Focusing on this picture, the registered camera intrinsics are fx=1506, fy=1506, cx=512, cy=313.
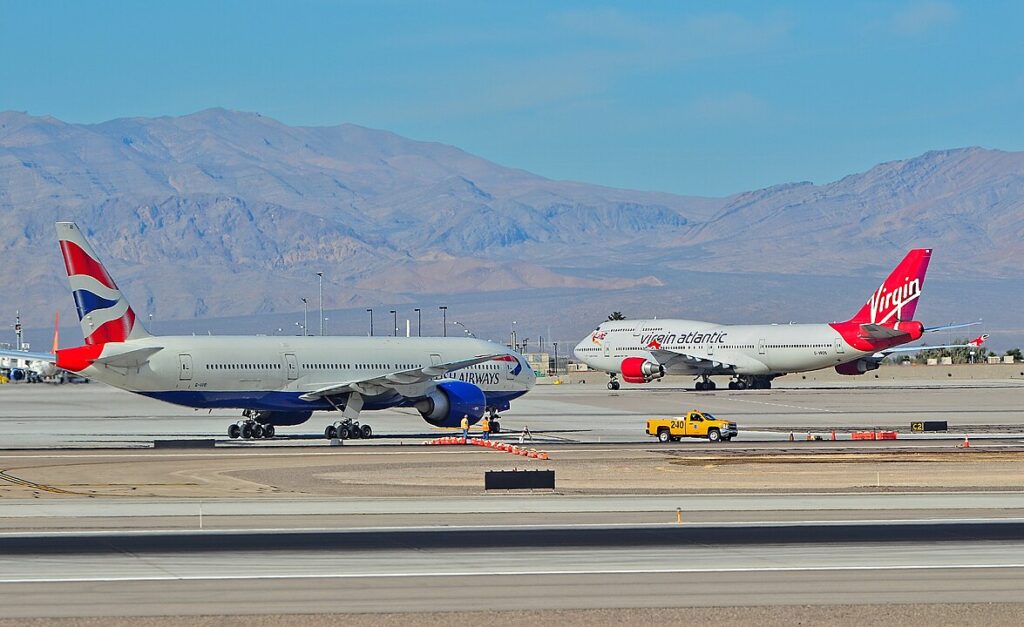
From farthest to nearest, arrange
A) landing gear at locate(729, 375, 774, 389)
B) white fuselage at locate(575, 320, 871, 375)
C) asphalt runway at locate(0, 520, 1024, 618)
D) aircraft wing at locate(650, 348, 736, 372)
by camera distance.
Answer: landing gear at locate(729, 375, 774, 389)
aircraft wing at locate(650, 348, 736, 372)
white fuselage at locate(575, 320, 871, 375)
asphalt runway at locate(0, 520, 1024, 618)

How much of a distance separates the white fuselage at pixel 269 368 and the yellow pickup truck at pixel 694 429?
9018 mm

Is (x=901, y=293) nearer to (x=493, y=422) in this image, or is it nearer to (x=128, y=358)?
(x=493, y=422)

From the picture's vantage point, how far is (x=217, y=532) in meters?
25.6

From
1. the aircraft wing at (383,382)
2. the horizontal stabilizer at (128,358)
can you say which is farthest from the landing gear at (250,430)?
the horizontal stabilizer at (128,358)

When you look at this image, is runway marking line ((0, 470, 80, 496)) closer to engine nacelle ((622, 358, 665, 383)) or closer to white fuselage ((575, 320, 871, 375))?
white fuselage ((575, 320, 871, 375))

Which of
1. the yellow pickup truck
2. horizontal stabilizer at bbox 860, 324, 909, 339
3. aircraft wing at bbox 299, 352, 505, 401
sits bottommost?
→ the yellow pickup truck

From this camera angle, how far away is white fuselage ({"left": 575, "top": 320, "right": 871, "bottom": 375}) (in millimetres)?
108000

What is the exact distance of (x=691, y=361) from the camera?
369ft

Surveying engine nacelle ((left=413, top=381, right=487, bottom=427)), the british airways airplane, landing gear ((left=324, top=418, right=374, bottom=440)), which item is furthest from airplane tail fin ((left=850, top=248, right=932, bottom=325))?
landing gear ((left=324, top=418, right=374, bottom=440))

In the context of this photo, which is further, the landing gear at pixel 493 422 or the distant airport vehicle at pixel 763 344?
the distant airport vehicle at pixel 763 344

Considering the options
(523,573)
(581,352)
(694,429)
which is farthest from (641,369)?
(523,573)

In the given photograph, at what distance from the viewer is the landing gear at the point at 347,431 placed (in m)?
51.9

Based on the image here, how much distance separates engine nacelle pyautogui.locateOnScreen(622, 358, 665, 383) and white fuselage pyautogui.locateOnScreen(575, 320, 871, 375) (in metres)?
2.91

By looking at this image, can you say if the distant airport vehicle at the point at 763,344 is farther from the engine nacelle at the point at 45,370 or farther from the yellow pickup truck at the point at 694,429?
the engine nacelle at the point at 45,370
